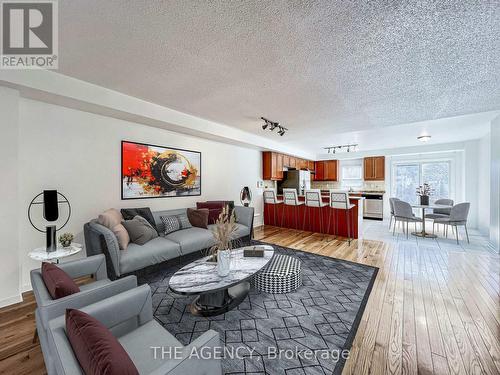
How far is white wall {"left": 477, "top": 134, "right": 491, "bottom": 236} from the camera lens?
194 inches

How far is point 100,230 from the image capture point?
247cm

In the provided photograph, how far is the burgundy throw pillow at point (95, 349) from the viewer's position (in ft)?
2.37

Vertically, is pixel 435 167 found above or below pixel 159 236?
above

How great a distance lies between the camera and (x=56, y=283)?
4.26ft

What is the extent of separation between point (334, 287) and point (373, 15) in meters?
2.81

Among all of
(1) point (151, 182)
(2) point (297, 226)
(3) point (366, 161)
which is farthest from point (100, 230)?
(3) point (366, 161)

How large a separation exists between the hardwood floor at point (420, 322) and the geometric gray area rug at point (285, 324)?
0.47ft

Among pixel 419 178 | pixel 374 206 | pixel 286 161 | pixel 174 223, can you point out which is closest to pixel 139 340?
pixel 174 223

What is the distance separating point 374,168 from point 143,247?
8211mm

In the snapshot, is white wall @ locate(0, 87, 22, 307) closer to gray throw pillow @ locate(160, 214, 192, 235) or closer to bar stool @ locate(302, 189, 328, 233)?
gray throw pillow @ locate(160, 214, 192, 235)

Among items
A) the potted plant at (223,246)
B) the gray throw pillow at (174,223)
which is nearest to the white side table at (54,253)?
the gray throw pillow at (174,223)

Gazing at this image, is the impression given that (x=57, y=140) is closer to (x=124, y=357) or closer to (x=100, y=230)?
(x=100, y=230)

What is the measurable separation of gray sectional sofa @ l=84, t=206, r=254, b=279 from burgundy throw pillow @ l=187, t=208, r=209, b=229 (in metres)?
0.11

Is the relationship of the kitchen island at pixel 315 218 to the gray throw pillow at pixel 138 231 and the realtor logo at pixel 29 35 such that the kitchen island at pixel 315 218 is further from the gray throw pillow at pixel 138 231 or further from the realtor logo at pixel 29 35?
the realtor logo at pixel 29 35
